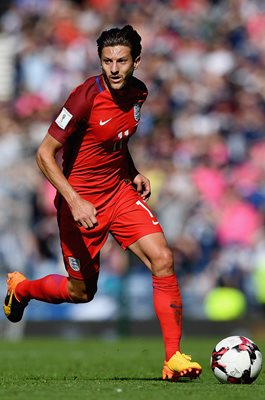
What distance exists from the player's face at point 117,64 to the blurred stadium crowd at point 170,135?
24.6 feet

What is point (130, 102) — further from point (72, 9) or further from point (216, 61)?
point (72, 9)

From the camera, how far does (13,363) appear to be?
10094 mm

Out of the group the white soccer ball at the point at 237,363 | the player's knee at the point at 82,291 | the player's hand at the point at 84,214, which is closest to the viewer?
the player's hand at the point at 84,214

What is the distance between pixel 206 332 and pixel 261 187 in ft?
7.48

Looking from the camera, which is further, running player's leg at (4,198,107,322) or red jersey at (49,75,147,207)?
running player's leg at (4,198,107,322)

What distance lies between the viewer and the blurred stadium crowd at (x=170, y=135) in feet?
49.1

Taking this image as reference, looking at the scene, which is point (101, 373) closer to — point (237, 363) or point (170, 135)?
point (237, 363)

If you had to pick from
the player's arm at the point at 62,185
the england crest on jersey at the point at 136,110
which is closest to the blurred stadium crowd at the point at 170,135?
the england crest on jersey at the point at 136,110

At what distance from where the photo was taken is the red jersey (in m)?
7.36

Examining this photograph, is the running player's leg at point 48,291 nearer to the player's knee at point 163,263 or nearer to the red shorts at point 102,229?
the red shorts at point 102,229

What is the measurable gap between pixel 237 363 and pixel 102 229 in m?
1.47

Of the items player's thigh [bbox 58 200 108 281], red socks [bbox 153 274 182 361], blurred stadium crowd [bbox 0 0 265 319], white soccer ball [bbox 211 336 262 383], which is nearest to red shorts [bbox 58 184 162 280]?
player's thigh [bbox 58 200 108 281]

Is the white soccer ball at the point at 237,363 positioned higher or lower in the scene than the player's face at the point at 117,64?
lower

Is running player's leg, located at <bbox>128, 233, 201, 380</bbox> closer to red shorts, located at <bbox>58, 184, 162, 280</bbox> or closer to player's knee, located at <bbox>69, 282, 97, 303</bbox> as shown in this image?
red shorts, located at <bbox>58, 184, 162, 280</bbox>
